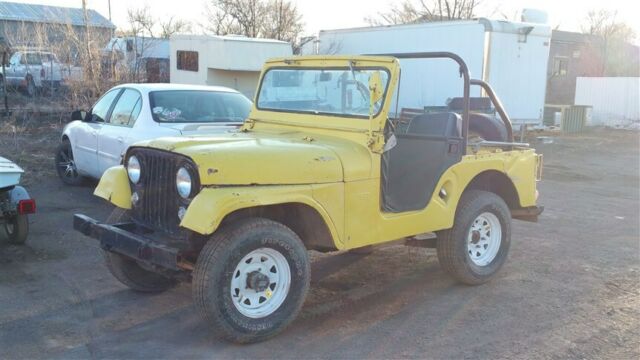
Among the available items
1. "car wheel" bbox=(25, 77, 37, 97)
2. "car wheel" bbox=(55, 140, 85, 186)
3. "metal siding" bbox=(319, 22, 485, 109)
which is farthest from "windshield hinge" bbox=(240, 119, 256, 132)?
"car wheel" bbox=(25, 77, 37, 97)

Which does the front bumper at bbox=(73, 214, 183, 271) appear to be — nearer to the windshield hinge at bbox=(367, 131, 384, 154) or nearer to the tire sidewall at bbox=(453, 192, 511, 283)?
the windshield hinge at bbox=(367, 131, 384, 154)

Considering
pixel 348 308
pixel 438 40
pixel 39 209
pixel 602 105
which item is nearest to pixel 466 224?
pixel 348 308

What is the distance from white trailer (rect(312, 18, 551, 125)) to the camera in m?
14.4

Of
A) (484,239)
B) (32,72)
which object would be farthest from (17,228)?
(32,72)

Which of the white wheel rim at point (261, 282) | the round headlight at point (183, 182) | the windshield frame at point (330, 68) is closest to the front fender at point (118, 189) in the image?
the round headlight at point (183, 182)

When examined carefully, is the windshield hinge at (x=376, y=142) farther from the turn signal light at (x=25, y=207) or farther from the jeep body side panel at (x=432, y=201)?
the turn signal light at (x=25, y=207)

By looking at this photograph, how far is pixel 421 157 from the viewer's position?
5113 mm

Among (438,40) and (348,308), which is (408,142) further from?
(438,40)

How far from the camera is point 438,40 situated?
15.3m

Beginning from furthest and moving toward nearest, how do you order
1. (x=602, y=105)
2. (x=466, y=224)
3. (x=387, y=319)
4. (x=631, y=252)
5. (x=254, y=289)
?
(x=602, y=105) < (x=631, y=252) < (x=466, y=224) < (x=387, y=319) < (x=254, y=289)

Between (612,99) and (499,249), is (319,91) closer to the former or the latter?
(499,249)

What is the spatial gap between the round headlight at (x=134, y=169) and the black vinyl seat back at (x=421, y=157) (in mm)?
1812

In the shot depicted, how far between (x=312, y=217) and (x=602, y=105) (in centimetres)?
2232

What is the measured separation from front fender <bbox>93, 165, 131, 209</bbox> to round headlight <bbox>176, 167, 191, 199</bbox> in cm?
75
